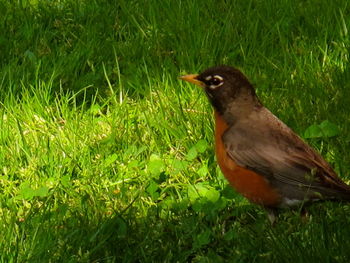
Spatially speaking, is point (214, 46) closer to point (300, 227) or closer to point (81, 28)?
point (81, 28)

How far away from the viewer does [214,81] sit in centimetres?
443

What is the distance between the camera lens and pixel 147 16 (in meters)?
6.20

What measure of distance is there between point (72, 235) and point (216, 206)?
76 cm

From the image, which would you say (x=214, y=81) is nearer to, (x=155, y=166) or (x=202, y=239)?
(x=155, y=166)

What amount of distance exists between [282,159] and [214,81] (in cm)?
58

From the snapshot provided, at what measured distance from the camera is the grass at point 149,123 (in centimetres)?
397

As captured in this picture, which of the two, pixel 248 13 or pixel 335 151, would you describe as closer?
pixel 335 151

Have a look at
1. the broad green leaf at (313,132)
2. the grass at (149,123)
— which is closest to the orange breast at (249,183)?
the grass at (149,123)

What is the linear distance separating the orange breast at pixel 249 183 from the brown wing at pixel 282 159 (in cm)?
3

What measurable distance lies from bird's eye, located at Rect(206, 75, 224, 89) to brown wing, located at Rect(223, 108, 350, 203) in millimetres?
244

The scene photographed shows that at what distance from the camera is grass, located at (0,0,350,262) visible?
3.97 metres

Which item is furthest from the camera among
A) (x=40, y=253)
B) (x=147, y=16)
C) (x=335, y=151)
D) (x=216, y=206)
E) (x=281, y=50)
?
(x=147, y=16)

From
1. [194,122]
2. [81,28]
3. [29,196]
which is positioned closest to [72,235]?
[29,196]

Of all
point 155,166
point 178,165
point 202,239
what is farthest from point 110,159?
point 202,239
